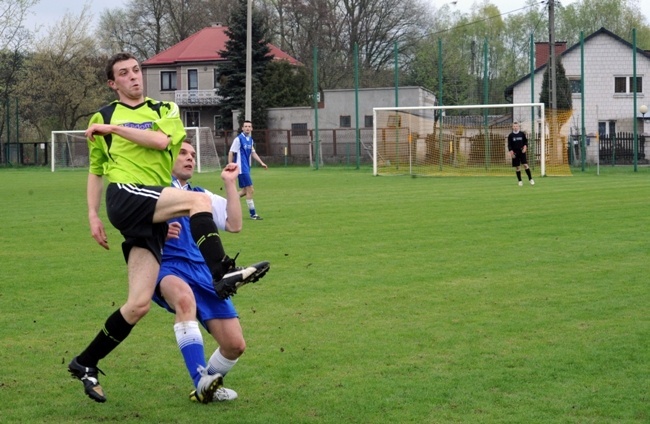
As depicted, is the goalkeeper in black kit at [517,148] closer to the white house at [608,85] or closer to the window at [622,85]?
the white house at [608,85]

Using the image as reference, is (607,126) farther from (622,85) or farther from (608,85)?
(622,85)

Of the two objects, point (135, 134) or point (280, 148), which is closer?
point (135, 134)

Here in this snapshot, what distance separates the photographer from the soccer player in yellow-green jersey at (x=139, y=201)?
5293mm

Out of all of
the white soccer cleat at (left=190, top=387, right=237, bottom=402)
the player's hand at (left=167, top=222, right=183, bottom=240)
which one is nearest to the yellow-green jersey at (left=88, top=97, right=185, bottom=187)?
the player's hand at (left=167, top=222, right=183, bottom=240)

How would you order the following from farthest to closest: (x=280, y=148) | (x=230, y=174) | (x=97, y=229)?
(x=280, y=148) < (x=97, y=229) < (x=230, y=174)

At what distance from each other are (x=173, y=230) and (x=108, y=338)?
0.74 meters

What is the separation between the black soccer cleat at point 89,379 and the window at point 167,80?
233 feet

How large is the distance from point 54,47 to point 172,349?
64.8 m

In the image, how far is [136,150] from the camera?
5559 mm

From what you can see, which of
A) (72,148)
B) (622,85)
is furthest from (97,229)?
(622,85)

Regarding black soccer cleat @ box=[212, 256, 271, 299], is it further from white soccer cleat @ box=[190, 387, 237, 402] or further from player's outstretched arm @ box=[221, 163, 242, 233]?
white soccer cleat @ box=[190, 387, 237, 402]

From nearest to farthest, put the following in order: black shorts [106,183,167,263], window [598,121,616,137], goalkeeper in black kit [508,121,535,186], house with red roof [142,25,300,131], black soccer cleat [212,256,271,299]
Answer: black soccer cleat [212,256,271,299], black shorts [106,183,167,263], goalkeeper in black kit [508,121,535,186], window [598,121,616,137], house with red roof [142,25,300,131]

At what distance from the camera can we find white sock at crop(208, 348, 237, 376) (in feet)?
18.9

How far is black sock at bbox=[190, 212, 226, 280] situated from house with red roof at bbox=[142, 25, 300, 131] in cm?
6805
